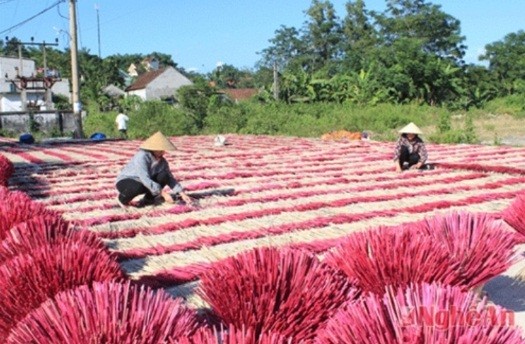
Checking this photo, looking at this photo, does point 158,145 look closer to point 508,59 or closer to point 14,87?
point 508,59

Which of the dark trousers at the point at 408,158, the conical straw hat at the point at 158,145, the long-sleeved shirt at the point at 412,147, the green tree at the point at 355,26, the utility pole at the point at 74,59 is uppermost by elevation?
the green tree at the point at 355,26

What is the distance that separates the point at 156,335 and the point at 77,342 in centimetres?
16

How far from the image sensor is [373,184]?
520 centimetres

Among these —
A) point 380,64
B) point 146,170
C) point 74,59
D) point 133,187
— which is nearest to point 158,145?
point 146,170

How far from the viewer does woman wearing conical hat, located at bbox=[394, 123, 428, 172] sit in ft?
18.9

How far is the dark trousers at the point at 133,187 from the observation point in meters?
4.23

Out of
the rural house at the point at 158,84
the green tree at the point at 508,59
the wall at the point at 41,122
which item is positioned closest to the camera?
the wall at the point at 41,122

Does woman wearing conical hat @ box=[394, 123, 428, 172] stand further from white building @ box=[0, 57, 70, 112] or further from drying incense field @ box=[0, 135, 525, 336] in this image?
white building @ box=[0, 57, 70, 112]

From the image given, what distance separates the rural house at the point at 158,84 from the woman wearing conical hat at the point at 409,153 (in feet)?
116

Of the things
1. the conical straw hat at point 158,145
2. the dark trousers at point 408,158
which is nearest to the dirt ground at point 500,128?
the dark trousers at point 408,158

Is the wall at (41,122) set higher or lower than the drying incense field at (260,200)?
higher

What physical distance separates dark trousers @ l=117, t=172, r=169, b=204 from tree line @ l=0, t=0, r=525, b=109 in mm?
15752

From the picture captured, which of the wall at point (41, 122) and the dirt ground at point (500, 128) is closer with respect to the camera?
the dirt ground at point (500, 128)

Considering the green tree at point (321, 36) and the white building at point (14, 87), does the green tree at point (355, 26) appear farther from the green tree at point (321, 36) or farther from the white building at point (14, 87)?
the white building at point (14, 87)
